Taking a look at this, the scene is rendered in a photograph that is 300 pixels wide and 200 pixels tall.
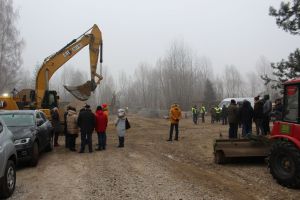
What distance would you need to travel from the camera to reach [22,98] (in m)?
21.0

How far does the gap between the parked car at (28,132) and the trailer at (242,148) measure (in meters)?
5.25

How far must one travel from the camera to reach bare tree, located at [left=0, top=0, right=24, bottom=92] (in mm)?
38500

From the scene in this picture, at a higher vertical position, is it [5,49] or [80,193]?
[5,49]

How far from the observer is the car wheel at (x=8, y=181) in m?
7.28

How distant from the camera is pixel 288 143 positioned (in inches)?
324

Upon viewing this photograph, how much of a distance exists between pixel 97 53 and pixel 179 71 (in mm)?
47331

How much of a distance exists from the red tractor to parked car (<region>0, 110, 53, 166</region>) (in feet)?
21.2

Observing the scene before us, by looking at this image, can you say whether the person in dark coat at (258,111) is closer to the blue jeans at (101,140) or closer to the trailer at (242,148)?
the trailer at (242,148)

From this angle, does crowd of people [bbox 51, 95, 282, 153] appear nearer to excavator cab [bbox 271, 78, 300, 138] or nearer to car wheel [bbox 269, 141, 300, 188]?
excavator cab [bbox 271, 78, 300, 138]

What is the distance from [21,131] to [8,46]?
3023 cm

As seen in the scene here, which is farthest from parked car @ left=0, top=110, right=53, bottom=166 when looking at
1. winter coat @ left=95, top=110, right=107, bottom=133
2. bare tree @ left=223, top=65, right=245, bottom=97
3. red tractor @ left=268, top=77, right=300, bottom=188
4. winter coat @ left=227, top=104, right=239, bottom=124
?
bare tree @ left=223, top=65, right=245, bottom=97

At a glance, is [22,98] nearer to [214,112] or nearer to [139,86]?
[214,112]

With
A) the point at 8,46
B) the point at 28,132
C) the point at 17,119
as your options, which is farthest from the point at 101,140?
the point at 8,46

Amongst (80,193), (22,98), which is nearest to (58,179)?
(80,193)
